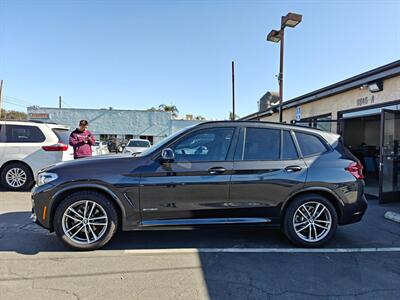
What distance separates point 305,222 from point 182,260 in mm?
1808

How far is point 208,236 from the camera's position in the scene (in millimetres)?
4246

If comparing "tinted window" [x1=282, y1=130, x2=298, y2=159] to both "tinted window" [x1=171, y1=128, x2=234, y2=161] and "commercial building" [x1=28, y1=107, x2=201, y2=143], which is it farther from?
"commercial building" [x1=28, y1=107, x2=201, y2=143]

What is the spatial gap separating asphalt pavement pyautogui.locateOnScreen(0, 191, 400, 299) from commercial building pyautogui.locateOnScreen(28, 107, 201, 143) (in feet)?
77.7

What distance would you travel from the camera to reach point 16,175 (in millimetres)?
7266

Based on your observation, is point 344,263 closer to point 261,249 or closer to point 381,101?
point 261,249

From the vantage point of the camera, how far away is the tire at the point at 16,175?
23.8ft

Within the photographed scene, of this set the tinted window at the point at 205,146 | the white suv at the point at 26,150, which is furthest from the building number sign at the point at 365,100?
the white suv at the point at 26,150

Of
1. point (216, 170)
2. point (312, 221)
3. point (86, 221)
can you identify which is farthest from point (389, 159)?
point (86, 221)

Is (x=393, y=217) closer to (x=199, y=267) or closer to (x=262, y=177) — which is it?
(x=262, y=177)

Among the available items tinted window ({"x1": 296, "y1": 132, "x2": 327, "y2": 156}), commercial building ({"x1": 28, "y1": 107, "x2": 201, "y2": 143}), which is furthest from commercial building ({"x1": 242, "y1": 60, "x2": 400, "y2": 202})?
commercial building ({"x1": 28, "y1": 107, "x2": 201, "y2": 143})

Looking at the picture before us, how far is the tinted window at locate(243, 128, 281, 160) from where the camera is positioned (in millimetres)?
3891

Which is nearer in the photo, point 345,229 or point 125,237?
point 125,237

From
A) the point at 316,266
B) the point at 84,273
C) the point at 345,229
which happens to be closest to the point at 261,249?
the point at 316,266

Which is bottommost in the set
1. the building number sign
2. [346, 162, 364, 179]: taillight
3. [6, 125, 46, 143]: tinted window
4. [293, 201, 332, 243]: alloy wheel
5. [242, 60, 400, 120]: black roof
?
[293, 201, 332, 243]: alloy wheel
